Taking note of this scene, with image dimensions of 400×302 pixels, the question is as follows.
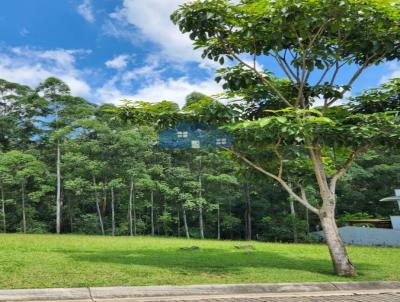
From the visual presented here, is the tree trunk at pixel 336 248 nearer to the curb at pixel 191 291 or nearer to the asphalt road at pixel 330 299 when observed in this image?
the curb at pixel 191 291

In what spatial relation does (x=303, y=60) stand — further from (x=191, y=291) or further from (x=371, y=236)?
(x=371, y=236)

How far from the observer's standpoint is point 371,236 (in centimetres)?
2270

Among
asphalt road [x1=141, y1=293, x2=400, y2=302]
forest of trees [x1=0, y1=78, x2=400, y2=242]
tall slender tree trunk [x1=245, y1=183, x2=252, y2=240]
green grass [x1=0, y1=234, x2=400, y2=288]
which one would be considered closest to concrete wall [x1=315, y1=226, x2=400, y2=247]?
forest of trees [x1=0, y1=78, x2=400, y2=242]

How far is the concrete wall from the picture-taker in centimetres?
2127

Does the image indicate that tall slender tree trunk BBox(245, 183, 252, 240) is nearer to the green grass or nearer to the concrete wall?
the concrete wall

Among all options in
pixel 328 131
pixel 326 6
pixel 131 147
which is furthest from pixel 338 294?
pixel 131 147

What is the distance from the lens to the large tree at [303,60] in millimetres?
7613

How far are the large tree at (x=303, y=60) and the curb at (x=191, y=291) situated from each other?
3.77 feet

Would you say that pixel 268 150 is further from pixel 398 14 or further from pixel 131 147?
pixel 131 147

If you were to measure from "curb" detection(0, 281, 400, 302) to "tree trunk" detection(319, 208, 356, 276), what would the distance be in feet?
2.75

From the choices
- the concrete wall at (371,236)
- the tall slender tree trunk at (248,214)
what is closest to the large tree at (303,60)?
the concrete wall at (371,236)

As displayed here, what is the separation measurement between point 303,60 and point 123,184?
2205cm

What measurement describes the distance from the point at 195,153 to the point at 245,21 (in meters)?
24.1

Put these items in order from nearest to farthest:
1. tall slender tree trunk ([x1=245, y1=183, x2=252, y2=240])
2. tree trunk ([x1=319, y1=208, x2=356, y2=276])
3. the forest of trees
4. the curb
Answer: the curb → tree trunk ([x1=319, y1=208, x2=356, y2=276]) → the forest of trees → tall slender tree trunk ([x1=245, y1=183, x2=252, y2=240])
